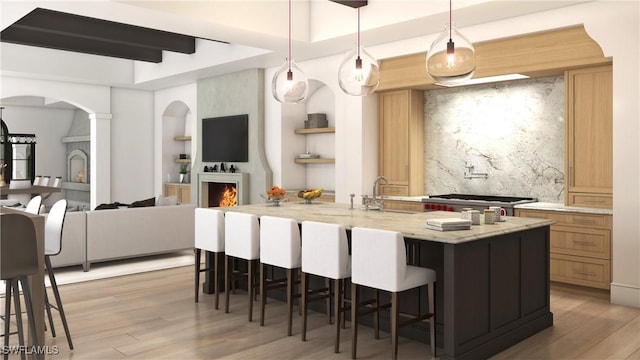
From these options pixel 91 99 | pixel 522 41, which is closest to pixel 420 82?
pixel 522 41

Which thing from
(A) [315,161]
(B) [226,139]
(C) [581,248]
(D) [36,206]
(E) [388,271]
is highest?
(B) [226,139]

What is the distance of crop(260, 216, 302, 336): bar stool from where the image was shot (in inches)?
162

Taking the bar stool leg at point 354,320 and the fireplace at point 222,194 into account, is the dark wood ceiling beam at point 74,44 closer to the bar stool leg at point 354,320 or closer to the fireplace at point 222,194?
the fireplace at point 222,194

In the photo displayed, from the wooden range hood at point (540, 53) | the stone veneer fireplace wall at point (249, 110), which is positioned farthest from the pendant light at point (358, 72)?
the stone veneer fireplace wall at point (249, 110)

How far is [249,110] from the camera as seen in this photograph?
28.9ft

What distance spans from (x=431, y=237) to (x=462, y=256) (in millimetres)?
244

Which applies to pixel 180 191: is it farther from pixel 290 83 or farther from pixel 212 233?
pixel 290 83

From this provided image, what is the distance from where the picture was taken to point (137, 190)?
36.8 feet

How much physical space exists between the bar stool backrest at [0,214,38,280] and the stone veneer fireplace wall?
221 inches

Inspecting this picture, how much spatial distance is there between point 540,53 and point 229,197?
5.77m

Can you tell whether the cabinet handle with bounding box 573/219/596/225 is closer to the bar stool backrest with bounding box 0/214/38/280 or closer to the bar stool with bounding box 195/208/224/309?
the bar stool with bounding box 195/208/224/309

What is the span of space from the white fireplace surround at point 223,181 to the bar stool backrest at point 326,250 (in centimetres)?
500

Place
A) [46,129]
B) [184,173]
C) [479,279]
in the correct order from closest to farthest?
→ [479,279] → [184,173] → [46,129]

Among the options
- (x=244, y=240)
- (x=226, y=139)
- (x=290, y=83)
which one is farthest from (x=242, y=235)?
(x=226, y=139)
